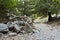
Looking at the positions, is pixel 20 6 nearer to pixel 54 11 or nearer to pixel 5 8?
pixel 54 11

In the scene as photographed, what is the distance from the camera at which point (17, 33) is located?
371 inches

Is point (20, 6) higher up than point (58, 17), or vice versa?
point (20, 6)

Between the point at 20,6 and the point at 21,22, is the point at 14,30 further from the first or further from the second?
the point at 20,6

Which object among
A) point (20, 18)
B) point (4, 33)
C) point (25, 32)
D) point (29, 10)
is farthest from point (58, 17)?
point (4, 33)

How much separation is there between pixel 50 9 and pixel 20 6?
201 inches

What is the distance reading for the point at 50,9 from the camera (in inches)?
661

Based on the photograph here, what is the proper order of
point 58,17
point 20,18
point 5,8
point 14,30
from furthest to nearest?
point 58,17
point 5,8
point 20,18
point 14,30

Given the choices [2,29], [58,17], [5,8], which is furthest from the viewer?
[58,17]

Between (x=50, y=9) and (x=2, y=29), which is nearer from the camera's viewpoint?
(x=2, y=29)

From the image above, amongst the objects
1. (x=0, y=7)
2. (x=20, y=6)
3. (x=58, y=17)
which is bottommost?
(x=58, y=17)

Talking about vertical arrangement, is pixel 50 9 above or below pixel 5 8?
below

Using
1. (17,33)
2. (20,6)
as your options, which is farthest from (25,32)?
(20,6)

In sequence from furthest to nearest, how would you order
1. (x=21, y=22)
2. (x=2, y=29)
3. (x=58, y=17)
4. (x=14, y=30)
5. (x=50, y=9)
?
(x=58, y=17), (x=50, y=9), (x=21, y=22), (x=14, y=30), (x=2, y=29)

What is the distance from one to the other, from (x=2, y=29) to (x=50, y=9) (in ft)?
29.2
